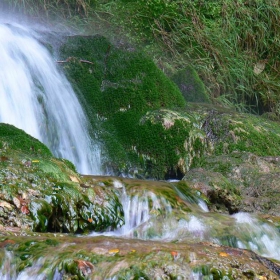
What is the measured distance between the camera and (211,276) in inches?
105

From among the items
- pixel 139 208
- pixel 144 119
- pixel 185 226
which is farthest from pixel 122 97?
pixel 185 226

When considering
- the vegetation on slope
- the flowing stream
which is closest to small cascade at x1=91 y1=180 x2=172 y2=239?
the flowing stream

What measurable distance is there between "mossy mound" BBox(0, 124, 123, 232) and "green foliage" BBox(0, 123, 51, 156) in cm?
5

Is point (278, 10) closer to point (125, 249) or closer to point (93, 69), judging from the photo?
point (93, 69)

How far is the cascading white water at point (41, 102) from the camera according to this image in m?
5.83

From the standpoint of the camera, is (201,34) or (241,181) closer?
(241,181)

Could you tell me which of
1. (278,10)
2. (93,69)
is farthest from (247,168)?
(278,10)

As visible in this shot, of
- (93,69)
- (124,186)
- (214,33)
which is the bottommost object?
(124,186)

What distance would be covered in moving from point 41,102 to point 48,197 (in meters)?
2.67

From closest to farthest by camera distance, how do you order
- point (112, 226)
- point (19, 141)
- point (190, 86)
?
point (112, 226) < point (19, 141) < point (190, 86)

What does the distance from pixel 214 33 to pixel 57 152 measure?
5.18 m

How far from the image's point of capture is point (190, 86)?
8.57 metres

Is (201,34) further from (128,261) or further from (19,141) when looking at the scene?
(128,261)

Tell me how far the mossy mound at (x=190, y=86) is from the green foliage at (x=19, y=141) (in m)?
4.34
